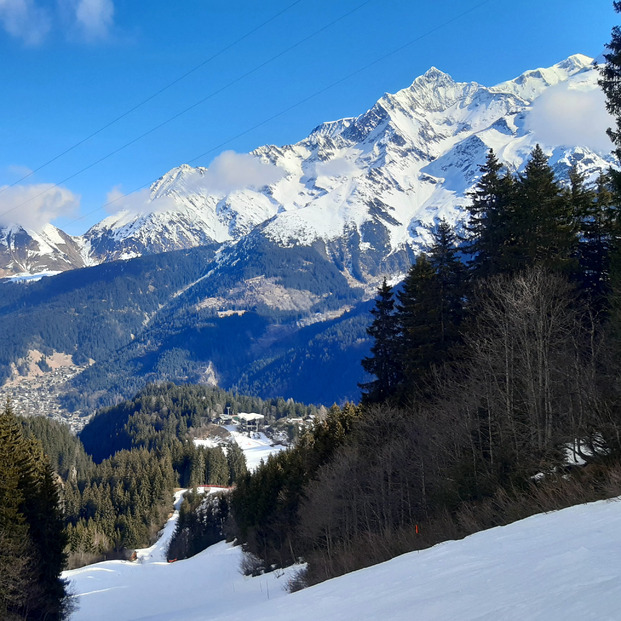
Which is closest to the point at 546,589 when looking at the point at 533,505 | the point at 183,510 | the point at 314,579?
the point at 533,505

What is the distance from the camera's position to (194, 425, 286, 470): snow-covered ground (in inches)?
6383

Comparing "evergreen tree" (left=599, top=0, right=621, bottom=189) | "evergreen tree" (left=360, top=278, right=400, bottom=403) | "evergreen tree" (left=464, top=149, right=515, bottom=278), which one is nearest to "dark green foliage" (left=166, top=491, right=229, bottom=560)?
"evergreen tree" (left=360, top=278, right=400, bottom=403)

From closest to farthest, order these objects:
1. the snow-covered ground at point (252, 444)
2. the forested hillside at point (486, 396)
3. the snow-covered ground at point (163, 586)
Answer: the forested hillside at point (486, 396)
the snow-covered ground at point (163, 586)
the snow-covered ground at point (252, 444)

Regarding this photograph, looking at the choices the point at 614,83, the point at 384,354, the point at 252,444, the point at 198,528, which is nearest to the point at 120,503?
the point at 198,528

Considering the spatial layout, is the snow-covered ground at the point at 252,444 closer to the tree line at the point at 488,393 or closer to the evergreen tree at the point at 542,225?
the tree line at the point at 488,393

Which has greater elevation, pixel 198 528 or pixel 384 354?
pixel 384 354

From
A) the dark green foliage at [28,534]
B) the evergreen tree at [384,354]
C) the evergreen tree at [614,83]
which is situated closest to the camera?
the evergreen tree at [614,83]

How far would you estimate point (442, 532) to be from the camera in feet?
48.7

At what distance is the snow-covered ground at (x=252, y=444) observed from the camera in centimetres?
16212

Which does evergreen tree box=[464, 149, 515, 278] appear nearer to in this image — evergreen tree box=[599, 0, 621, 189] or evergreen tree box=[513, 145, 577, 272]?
evergreen tree box=[513, 145, 577, 272]

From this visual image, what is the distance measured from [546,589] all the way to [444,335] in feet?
90.0

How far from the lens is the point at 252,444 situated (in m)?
178

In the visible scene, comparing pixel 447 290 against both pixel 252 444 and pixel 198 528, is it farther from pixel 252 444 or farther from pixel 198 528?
pixel 252 444

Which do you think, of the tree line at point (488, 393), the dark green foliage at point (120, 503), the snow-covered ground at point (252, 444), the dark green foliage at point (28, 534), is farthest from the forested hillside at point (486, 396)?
the snow-covered ground at point (252, 444)
